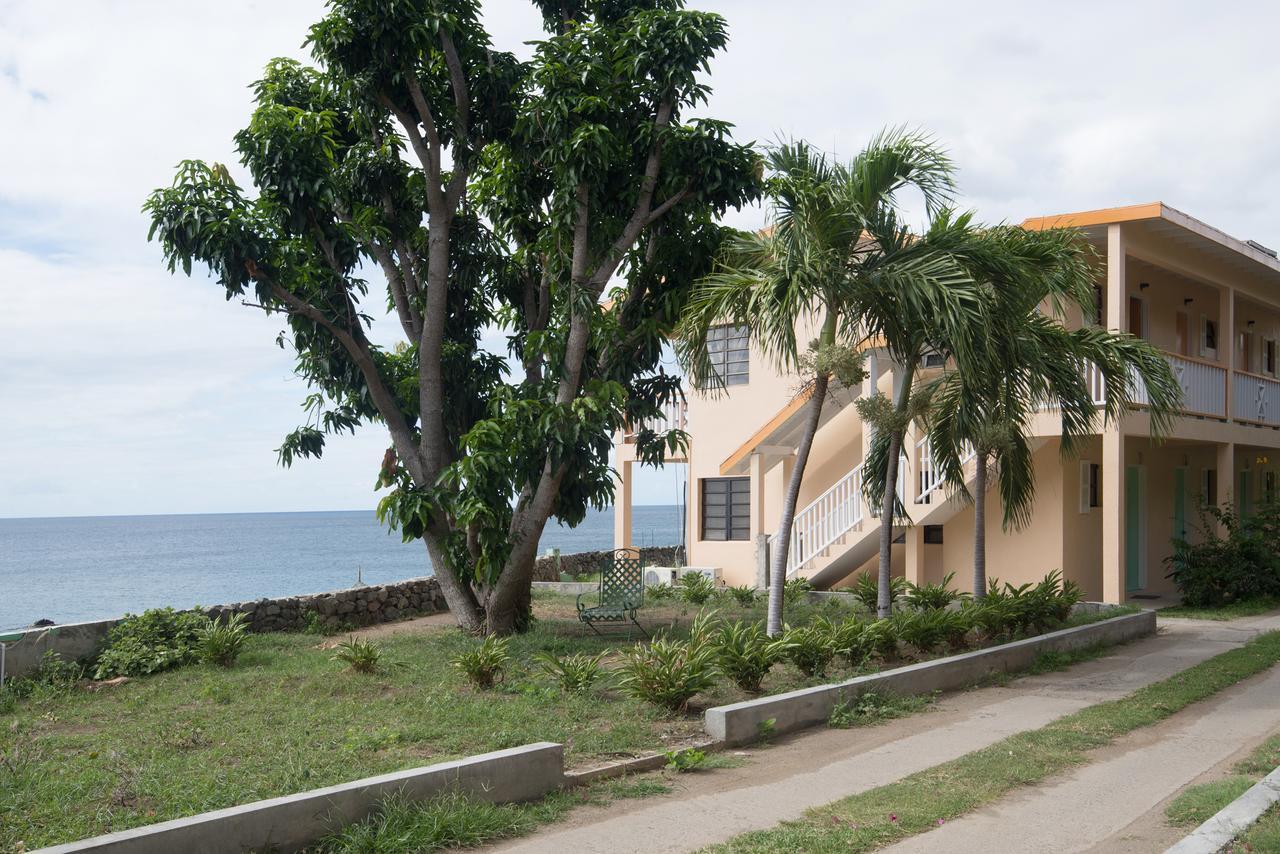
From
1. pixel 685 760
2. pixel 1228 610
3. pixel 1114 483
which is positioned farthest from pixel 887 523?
pixel 1228 610

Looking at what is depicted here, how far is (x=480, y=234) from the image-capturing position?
14227 mm

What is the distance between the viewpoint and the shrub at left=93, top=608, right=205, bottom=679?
37.7 ft

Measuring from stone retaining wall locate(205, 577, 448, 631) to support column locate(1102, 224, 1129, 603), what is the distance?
32.6 ft

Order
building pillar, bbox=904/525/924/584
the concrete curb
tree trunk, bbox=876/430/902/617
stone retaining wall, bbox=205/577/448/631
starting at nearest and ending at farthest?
the concrete curb → tree trunk, bbox=876/430/902/617 → stone retaining wall, bbox=205/577/448/631 → building pillar, bbox=904/525/924/584

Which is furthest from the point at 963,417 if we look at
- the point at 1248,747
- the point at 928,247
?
the point at 1248,747

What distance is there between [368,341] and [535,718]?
6.76 metres

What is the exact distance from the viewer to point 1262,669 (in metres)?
11.3

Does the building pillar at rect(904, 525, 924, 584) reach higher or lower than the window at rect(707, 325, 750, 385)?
lower

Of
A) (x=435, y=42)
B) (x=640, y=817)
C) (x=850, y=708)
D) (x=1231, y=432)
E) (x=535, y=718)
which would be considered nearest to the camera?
(x=640, y=817)

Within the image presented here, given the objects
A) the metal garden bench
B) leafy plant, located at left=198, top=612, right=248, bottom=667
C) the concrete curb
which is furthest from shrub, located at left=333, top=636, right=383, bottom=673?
the concrete curb

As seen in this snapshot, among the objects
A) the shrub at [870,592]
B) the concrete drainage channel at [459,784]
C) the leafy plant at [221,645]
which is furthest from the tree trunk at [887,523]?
the leafy plant at [221,645]

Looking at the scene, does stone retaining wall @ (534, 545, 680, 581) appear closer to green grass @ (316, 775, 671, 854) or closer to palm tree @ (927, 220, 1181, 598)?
palm tree @ (927, 220, 1181, 598)

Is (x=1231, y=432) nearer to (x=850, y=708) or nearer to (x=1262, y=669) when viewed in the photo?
(x=1262, y=669)

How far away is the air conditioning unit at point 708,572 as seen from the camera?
20433 millimetres
